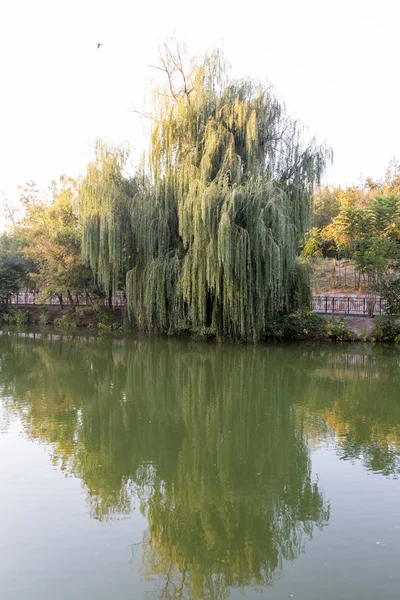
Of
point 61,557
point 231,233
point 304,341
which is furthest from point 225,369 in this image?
point 61,557

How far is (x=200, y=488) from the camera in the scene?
7.06 m

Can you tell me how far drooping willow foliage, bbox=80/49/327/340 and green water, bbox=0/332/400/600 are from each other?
5408 mm

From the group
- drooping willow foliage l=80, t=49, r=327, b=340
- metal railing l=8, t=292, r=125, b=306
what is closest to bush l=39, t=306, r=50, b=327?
metal railing l=8, t=292, r=125, b=306

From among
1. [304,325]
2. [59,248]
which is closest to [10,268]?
[59,248]

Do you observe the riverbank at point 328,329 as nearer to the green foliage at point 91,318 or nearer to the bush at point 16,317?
the green foliage at point 91,318

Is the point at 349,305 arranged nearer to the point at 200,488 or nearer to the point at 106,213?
the point at 106,213

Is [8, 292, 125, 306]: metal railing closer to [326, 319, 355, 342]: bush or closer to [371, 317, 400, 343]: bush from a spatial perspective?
[326, 319, 355, 342]: bush

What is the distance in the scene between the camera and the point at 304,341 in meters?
21.4

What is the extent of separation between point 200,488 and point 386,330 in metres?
15.3

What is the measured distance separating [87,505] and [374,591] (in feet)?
10.4

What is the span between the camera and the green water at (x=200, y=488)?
4.99 m

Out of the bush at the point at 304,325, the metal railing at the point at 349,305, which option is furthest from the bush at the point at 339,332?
the metal railing at the point at 349,305

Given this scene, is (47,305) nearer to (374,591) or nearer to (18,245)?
(18,245)

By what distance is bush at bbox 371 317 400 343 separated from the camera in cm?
2072
